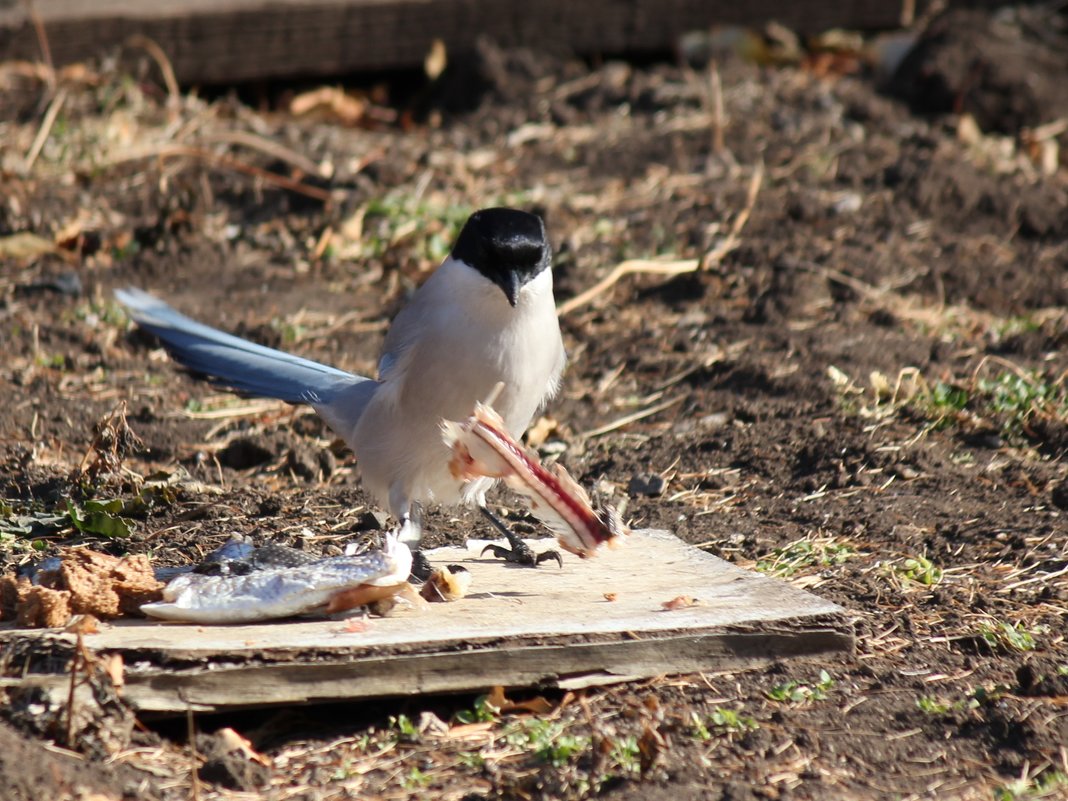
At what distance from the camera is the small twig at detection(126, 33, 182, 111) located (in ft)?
26.0

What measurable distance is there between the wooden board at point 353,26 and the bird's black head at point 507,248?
441 cm

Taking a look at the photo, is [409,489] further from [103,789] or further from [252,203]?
[252,203]

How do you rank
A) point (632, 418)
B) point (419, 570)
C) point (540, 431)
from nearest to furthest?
point (419, 570) → point (540, 431) → point (632, 418)

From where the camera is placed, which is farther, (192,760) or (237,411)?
(237,411)

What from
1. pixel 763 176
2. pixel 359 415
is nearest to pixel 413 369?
pixel 359 415

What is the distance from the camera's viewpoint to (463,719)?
3.25 m

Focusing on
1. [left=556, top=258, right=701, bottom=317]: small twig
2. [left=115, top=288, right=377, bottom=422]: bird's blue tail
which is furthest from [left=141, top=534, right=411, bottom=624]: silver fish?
[left=556, top=258, right=701, bottom=317]: small twig

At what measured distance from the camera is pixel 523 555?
409 cm

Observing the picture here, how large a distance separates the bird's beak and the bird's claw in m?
0.71

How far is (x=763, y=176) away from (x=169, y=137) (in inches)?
125

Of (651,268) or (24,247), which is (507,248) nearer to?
(651,268)

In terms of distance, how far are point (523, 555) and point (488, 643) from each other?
0.84m

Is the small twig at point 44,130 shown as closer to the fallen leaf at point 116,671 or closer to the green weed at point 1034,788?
the fallen leaf at point 116,671

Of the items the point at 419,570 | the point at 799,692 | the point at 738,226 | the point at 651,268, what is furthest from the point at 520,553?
the point at 738,226
